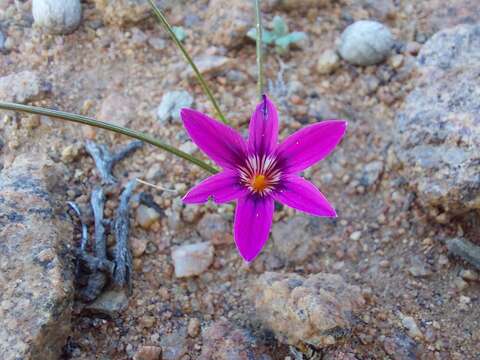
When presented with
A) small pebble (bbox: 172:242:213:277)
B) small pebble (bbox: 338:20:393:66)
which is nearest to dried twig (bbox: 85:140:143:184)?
small pebble (bbox: 172:242:213:277)

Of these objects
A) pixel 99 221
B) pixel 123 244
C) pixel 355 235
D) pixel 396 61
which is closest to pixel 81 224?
pixel 99 221

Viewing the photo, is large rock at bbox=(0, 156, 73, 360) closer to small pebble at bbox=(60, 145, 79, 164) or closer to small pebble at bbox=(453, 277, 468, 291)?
small pebble at bbox=(60, 145, 79, 164)

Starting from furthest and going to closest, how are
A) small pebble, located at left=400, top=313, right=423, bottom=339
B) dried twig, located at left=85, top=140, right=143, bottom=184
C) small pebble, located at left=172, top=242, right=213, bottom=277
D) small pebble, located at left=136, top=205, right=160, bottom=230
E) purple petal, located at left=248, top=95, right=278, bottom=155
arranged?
1. dried twig, located at left=85, top=140, right=143, bottom=184
2. small pebble, located at left=136, top=205, right=160, bottom=230
3. small pebble, located at left=172, top=242, right=213, bottom=277
4. small pebble, located at left=400, top=313, right=423, bottom=339
5. purple petal, located at left=248, top=95, right=278, bottom=155

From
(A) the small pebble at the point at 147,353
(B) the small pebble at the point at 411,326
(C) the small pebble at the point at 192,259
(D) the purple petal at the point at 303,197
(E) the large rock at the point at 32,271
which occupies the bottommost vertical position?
(A) the small pebble at the point at 147,353

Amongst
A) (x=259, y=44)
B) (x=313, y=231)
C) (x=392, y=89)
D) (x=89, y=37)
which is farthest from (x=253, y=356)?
(x=89, y=37)

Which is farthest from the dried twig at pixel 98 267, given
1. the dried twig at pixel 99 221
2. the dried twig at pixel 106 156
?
the dried twig at pixel 106 156

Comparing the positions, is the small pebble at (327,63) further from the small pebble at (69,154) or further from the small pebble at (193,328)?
the small pebble at (193,328)

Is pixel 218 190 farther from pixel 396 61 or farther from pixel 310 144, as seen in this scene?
pixel 396 61
